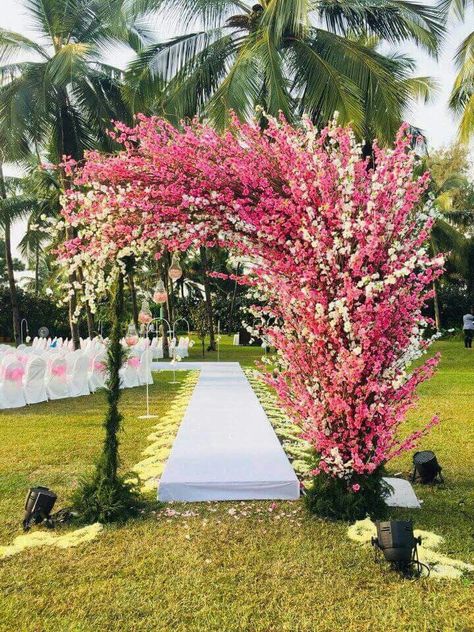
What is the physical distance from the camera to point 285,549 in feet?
11.8

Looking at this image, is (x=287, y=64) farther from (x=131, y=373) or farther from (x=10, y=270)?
(x=10, y=270)

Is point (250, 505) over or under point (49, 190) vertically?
under

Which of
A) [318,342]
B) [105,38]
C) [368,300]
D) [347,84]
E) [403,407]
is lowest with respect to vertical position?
[403,407]

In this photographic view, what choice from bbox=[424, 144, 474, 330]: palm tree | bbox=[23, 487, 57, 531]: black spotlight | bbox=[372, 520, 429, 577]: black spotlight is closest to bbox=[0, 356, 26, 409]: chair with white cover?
bbox=[23, 487, 57, 531]: black spotlight

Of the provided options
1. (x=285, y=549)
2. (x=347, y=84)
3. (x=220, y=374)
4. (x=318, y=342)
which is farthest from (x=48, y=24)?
(x=285, y=549)

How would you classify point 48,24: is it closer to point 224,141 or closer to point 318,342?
point 224,141

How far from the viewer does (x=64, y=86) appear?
1370cm

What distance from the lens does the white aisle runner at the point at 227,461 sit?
14.7 ft

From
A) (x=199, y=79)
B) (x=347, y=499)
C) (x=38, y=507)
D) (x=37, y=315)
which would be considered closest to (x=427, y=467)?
(x=347, y=499)

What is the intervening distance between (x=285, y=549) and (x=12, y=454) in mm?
3490

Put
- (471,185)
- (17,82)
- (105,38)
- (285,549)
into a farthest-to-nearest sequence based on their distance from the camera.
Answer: (471,185), (105,38), (17,82), (285,549)

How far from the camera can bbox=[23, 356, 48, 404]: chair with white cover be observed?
9.39 metres

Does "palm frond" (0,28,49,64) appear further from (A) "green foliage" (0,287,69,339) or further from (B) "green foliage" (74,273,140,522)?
(A) "green foliage" (0,287,69,339)

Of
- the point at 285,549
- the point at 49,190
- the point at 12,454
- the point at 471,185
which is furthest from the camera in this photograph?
the point at 471,185
